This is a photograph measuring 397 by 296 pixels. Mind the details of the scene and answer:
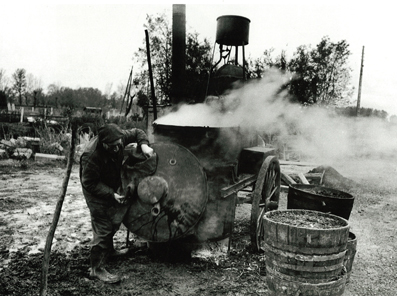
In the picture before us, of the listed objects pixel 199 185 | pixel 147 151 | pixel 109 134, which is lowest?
pixel 199 185

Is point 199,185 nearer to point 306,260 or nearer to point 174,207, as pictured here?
point 174,207

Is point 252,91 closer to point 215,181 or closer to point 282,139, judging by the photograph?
point 215,181

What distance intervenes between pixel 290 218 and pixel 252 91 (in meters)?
3.57

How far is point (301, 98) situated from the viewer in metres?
17.7

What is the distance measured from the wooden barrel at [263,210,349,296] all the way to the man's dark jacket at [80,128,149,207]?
186 centimetres

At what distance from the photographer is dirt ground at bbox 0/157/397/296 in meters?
3.58

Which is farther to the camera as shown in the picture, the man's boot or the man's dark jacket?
the man's boot

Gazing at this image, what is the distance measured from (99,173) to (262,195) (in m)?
2.54

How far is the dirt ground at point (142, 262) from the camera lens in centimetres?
358

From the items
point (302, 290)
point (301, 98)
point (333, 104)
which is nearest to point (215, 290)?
point (302, 290)

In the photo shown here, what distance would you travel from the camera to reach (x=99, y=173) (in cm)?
358

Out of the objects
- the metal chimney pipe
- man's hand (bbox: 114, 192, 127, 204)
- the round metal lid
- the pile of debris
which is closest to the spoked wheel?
the round metal lid

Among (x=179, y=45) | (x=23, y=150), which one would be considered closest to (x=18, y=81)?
(x=23, y=150)

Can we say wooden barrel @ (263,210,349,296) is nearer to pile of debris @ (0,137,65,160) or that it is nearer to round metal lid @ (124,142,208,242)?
round metal lid @ (124,142,208,242)
